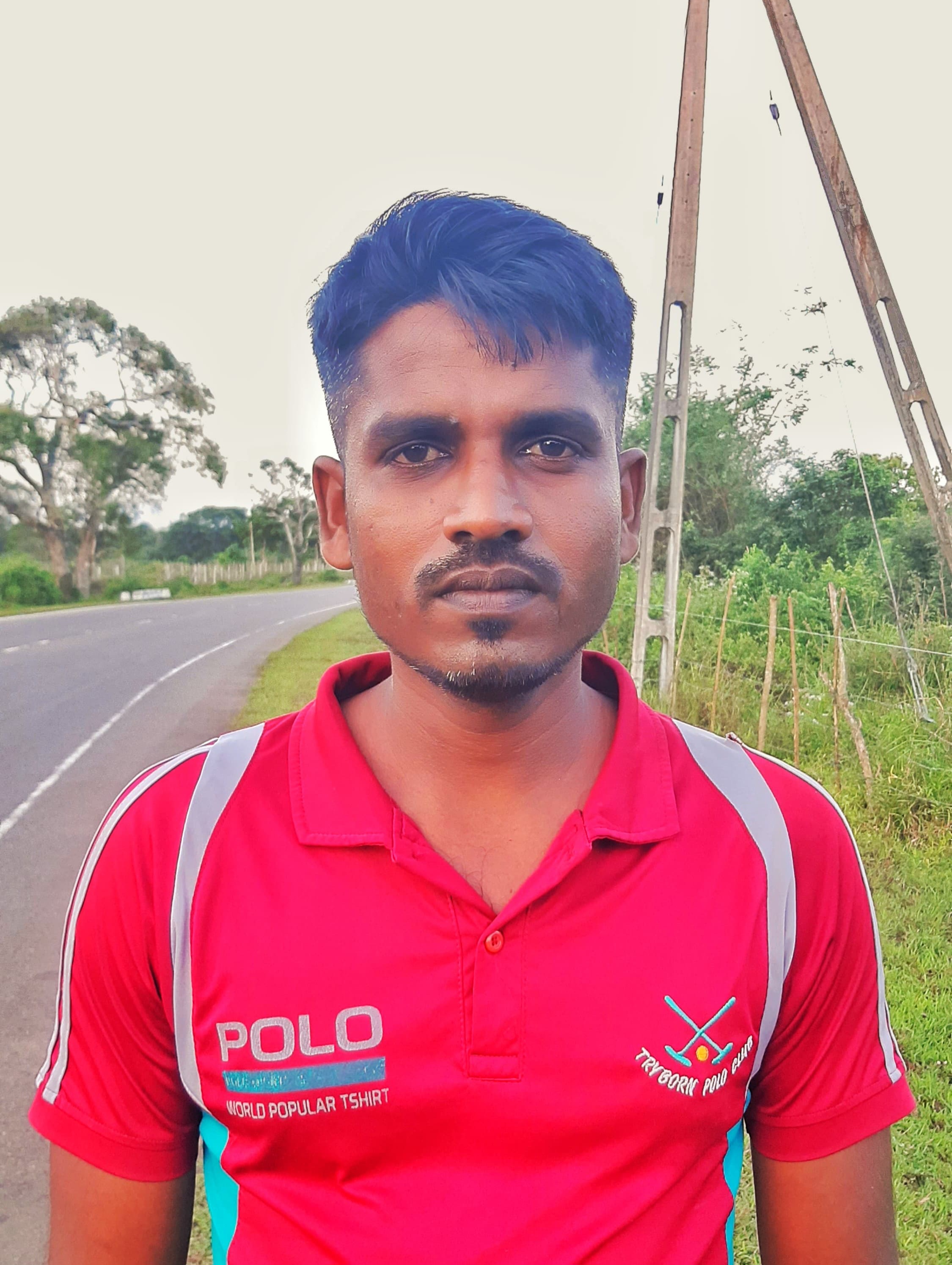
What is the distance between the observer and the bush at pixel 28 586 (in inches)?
1192

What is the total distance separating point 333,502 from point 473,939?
0.69 m

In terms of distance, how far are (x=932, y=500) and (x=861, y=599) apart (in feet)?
13.4

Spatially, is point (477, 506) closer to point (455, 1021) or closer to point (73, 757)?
point (455, 1021)

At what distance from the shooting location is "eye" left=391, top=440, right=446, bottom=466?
4.27 feet

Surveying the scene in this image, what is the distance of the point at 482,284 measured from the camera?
132 centimetres

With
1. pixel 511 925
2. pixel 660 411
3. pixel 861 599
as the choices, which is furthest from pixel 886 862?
pixel 861 599

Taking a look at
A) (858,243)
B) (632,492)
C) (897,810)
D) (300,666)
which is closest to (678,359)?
(858,243)

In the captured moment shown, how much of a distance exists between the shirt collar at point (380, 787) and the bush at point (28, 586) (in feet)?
103

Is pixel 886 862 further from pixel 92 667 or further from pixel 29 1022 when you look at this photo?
pixel 92 667

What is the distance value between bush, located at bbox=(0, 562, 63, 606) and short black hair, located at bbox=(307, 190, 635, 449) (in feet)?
103

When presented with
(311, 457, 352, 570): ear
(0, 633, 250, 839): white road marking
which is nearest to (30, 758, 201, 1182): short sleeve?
(311, 457, 352, 570): ear

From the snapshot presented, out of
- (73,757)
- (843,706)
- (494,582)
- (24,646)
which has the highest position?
(494,582)

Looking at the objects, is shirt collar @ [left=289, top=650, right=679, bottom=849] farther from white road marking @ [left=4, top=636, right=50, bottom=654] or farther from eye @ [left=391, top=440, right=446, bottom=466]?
white road marking @ [left=4, top=636, right=50, bottom=654]

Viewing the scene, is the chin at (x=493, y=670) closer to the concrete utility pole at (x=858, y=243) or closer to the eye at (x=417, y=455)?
the eye at (x=417, y=455)
